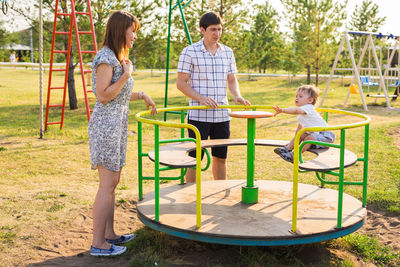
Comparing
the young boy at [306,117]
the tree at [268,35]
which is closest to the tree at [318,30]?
the tree at [268,35]

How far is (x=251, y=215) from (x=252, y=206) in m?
0.26

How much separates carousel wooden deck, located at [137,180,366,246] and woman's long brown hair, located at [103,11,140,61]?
128cm

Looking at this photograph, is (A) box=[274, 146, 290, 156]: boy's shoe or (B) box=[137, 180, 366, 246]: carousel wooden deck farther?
(A) box=[274, 146, 290, 156]: boy's shoe

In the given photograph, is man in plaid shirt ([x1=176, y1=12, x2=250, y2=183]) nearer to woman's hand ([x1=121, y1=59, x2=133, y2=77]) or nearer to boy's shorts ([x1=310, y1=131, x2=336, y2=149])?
boy's shorts ([x1=310, y1=131, x2=336, y2=149])

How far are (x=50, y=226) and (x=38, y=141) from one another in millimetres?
4483

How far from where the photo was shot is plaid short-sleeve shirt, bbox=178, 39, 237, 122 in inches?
156

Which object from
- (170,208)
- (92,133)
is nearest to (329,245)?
(170,208)

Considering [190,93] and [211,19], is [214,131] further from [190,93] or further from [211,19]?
[211,19]

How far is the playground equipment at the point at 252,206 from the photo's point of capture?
3.08 m

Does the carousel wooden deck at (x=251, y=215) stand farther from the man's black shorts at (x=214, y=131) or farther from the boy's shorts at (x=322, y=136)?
the boy's shorts at (x=322, y=136)

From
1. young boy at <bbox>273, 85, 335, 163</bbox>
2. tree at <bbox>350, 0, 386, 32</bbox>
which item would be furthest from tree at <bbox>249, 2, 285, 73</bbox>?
young boy at <bbox>273, 85, 335, 163</bbox>

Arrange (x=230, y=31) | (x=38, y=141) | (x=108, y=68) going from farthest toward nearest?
(x=230, y=31) < (x=38, y=141) < (x=108, y=68)

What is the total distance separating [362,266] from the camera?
337cm

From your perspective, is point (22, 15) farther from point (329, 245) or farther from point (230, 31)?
point (329, 245)
